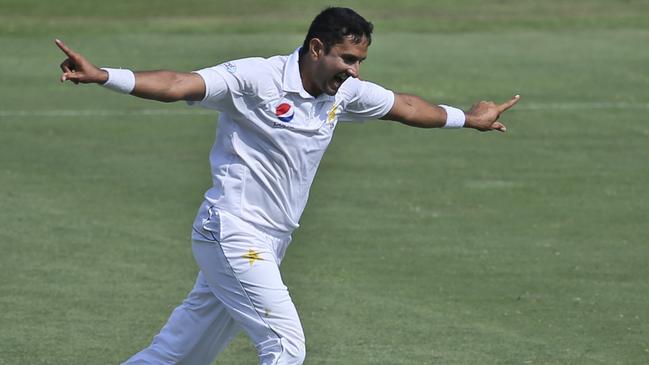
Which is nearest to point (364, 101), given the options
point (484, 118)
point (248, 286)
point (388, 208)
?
point (484, 118)

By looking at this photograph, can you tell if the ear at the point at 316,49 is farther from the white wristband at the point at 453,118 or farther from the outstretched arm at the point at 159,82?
the white wristband at the point at 453,118

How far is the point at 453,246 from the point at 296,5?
16871 millimetres

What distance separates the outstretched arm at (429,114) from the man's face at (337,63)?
33.4 inches

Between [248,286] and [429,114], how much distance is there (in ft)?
5.87

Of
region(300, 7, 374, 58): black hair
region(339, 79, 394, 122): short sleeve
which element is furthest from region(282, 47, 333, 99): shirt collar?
region(339, 79, 394, 122): short sleeve

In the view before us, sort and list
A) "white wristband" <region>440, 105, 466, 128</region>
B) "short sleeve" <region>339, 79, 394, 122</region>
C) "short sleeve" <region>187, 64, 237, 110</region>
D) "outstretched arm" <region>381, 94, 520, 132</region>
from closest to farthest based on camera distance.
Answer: "short sleeve" <region>187, 64, 237, 110</region> < "short sleeve" <region>339, 79, 394, 122</region> < "outstretched arm" <region>381, 94, 520, 132</region> < "white wristband" <region>440, 105, 466, 128</region>

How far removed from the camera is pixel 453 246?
1312 centimetres

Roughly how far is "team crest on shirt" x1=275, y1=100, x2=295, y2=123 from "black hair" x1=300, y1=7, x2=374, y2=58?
0.33 metres

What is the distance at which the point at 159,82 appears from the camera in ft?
23.7

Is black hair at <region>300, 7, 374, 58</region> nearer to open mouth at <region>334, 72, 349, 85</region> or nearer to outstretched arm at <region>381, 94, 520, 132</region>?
open mouth at <region>334, 72, 349, 85</region>

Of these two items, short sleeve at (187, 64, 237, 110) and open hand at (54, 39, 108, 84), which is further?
short sleeve at (187, 64, 237, 110)

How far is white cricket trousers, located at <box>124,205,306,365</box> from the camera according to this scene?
25.2ft

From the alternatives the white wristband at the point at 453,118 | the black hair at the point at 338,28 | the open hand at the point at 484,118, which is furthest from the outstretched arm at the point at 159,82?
the open hand at the point at 484,118

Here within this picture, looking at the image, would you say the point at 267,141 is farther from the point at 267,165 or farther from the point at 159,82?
the point at 159,82
